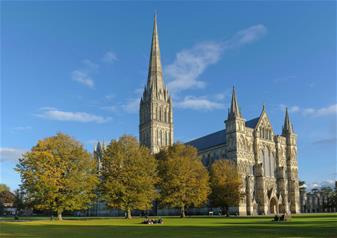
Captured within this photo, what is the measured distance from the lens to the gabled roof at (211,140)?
113125 millimetres

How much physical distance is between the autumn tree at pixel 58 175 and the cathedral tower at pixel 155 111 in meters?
62.9

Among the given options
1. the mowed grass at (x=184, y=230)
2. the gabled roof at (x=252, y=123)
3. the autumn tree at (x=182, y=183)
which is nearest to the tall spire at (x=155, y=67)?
the gabled roof at (x=252, y=123)

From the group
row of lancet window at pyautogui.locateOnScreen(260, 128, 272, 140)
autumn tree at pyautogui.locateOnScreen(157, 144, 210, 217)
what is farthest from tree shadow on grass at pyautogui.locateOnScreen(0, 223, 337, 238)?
row of lancet window at pyautogui.locateOnScreen(260, 128, 272, 140)

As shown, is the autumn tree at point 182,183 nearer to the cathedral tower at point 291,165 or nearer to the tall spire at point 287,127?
the cathedral tower at point 291,165

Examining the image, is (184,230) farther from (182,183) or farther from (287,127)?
(287,127)

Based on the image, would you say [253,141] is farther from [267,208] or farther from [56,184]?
[56,184]

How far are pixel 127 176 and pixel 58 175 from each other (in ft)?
37.5

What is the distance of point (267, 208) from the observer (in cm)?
9925

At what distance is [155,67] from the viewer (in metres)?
138

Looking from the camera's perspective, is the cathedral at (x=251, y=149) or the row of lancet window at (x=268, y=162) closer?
the cathedral at (x=251, y=149)

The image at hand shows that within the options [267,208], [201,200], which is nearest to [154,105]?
[267,208]

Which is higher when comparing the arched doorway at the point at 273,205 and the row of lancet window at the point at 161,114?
the row of lancet window at the point at 161,114

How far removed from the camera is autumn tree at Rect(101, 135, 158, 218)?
210ft

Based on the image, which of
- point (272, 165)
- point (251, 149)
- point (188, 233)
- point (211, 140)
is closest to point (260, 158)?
point (251, 149)
